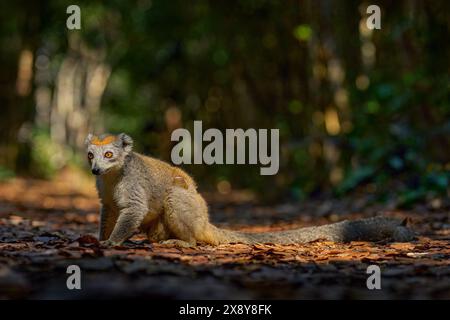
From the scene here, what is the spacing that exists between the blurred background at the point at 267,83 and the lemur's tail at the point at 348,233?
4.87 meters

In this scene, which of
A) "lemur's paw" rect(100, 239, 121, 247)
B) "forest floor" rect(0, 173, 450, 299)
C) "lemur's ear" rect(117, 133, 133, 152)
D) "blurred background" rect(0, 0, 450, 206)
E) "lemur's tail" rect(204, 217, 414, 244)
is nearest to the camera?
"forest floor" rect(0, 173, 450, 299)

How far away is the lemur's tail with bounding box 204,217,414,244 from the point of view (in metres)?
8.47

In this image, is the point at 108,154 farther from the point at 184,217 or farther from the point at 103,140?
the point at 184,217

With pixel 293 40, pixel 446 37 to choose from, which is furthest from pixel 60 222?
pixel 293 40

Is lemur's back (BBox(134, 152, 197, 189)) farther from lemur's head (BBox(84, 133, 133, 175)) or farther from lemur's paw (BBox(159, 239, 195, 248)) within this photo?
lemur's paw (BBox(159, 239, 195, 248))

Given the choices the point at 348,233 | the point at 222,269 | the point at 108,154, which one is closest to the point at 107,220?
the point at 108,154

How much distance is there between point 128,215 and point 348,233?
2782 millimetres

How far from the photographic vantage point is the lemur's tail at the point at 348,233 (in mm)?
8469

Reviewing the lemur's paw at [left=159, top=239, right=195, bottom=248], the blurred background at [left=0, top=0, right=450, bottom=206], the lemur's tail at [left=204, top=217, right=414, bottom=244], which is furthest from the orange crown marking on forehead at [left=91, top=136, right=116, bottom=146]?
the blurred background at [left=0, top=0, right=450, bottom=206]

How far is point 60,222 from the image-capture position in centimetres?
1259

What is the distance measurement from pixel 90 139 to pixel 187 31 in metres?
Answer: 23.0

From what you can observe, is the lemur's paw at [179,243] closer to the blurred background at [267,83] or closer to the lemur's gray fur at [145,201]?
the lemur's gray fur at [145,201]

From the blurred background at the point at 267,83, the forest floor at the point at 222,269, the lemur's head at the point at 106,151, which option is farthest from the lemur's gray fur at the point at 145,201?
the blurred background at the point at 267,83

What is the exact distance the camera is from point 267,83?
2720 cm
